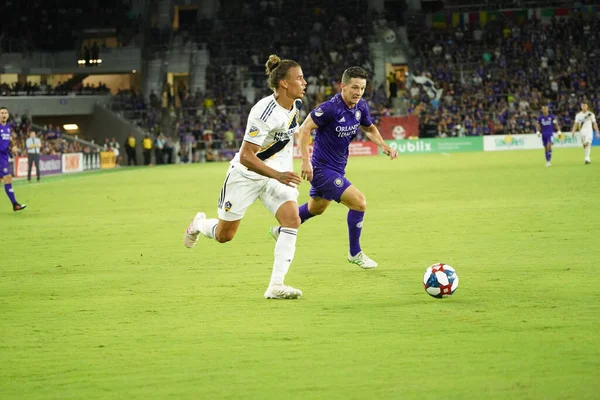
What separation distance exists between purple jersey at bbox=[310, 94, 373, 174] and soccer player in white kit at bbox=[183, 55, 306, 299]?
73.1 inches

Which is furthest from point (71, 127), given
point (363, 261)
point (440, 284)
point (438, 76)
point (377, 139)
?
point (440, 284)

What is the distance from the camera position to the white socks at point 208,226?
973 centimetres

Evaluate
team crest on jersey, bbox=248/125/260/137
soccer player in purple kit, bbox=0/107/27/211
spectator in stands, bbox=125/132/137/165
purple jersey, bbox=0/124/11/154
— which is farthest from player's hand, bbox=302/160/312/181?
spectator in stands, bbox=125/132/137/165

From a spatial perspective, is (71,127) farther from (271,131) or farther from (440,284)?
(440,284)

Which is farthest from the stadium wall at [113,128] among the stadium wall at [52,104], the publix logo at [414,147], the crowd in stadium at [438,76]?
the publix logo at [414,147]

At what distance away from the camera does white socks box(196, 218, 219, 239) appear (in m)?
9.73

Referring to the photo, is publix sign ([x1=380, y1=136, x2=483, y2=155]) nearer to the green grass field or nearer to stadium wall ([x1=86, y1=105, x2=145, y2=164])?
stadium wall ([x1=86, y1=105, x2=145, y2=164])

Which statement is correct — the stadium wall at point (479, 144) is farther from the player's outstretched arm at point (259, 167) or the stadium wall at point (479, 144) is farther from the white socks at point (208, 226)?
the player's outstretched arm at point (259, 167)

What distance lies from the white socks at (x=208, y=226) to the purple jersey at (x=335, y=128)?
188cm

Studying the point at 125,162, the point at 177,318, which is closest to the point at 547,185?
the point at 177,318

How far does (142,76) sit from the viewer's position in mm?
62875

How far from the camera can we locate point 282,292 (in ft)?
27.8

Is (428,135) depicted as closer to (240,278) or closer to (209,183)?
(209,183)

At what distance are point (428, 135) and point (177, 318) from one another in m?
46.6
